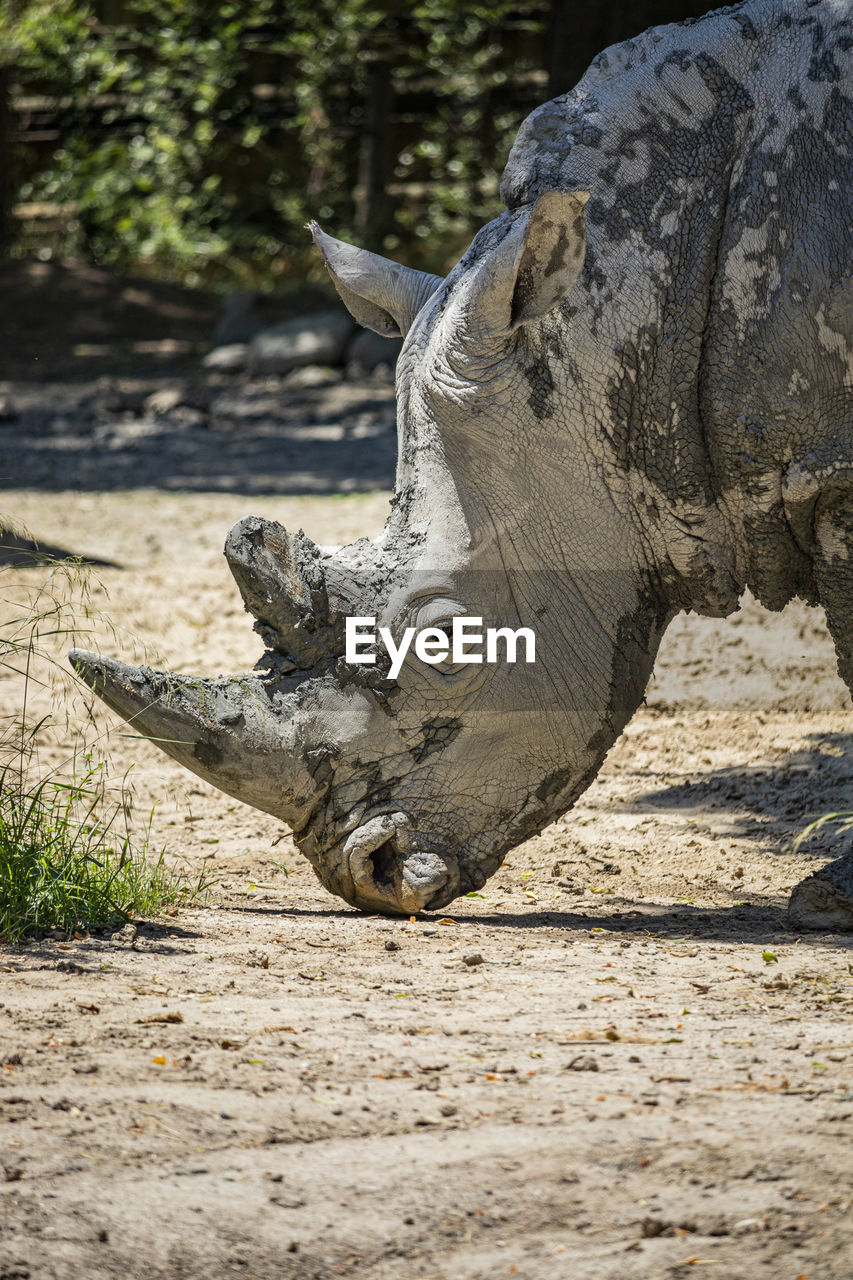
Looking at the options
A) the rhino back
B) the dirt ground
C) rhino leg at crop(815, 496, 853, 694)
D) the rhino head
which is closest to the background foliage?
the dirt ground

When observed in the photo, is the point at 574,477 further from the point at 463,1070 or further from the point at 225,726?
the point at 463,1070

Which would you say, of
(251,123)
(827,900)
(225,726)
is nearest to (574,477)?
(225,726)

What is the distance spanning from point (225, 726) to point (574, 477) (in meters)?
1.09

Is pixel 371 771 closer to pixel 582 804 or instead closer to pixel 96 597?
pixel 582 804

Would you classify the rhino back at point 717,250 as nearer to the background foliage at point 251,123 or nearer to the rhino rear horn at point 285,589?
the rhino rear horn at point 285,589

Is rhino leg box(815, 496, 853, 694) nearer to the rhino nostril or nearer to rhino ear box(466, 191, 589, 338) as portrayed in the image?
rhino ear box(466, 191, 589, 338)

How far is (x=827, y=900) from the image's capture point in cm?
407

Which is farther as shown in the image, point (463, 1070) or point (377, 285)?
point (377, 285)

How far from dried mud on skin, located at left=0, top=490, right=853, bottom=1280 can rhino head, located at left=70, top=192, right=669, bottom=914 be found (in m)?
0.29

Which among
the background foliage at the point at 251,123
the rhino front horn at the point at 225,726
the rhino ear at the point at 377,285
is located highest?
the rhino ear at the point at 377,285

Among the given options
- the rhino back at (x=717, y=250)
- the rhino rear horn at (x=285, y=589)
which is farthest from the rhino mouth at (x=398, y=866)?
the rhino back at (x=717, y=250)

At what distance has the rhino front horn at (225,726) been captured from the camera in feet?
12.8

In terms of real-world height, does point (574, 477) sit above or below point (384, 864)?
above

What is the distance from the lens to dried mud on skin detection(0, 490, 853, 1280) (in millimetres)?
2266
